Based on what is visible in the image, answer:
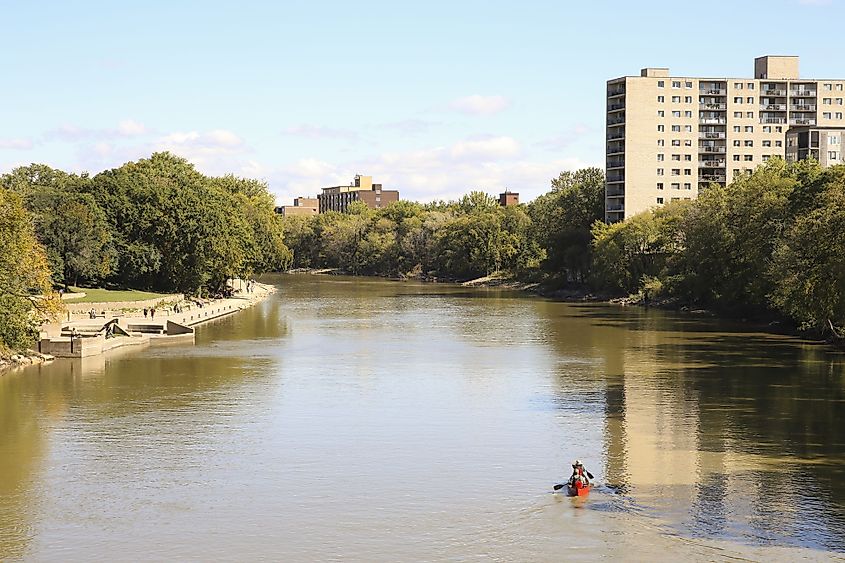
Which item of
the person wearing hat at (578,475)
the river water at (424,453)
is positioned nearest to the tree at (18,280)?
the river water at (424,453)

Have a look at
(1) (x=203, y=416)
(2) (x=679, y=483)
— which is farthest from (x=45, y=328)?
(2) (x=679, y=483)

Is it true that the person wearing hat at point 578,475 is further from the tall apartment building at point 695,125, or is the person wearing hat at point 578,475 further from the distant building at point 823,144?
the tall apartment building at point 695,125

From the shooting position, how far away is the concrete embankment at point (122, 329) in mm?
55281

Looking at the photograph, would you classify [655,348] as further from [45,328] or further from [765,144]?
[765,144]

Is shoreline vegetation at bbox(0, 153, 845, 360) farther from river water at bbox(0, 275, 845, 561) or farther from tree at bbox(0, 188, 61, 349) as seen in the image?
river water at bbox(0, 275, 845, 561)

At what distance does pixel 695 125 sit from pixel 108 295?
72.6 m

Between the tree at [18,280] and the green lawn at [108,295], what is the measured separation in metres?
24.1

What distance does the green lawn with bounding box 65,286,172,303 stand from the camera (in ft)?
259

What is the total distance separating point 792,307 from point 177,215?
5262 centimetres

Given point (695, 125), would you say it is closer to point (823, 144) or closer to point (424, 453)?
point (823, 144)

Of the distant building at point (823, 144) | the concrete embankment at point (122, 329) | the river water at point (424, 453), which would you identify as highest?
the distant building at point (823, 144)

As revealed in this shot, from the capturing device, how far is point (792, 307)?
64062 mm

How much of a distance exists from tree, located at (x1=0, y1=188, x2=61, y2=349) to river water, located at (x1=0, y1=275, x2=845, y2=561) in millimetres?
2209

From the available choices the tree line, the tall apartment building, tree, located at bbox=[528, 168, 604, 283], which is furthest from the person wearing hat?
the tall apartment building
